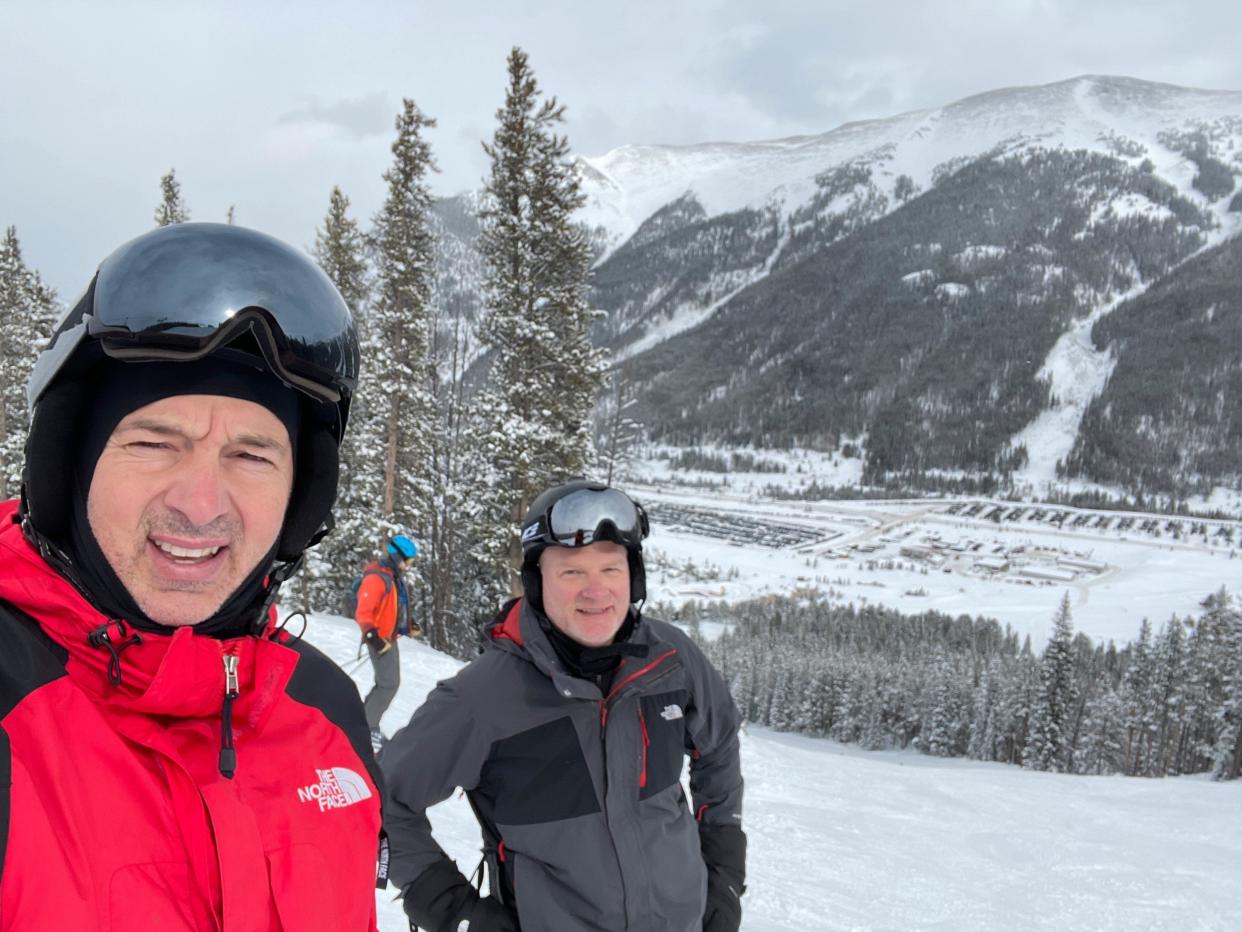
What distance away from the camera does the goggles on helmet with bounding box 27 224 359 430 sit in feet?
4.41

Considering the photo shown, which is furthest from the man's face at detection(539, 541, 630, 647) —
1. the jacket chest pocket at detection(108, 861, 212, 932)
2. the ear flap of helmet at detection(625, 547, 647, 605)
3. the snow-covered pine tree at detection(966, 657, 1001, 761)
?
the snow-covered pine tree at detection(966, 657, 1001, 761)

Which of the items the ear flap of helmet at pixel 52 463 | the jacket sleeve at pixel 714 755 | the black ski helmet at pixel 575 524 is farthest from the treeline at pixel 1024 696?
the ear flap of helmet at pixel 52 463

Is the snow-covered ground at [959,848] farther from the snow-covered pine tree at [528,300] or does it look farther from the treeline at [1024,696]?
the treeline at [1024,696]

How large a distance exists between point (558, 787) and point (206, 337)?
170 cm

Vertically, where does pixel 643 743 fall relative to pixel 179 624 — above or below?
below

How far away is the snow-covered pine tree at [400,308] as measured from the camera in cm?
1590

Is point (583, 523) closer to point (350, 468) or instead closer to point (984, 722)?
point (350, 468)

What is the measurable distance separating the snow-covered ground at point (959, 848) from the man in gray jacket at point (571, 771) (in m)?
1.67

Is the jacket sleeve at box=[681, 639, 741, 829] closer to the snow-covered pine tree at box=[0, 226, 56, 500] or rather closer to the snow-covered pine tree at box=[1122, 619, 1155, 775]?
the snow-covered pine tree at box=[0, 226, 56, 500]

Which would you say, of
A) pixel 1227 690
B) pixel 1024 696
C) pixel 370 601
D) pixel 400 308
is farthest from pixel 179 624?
pixel 1024 696

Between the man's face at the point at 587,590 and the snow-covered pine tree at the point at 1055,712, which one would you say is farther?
the snow-covered pine tree at the point at 1055,712

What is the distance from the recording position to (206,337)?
4.55 feet

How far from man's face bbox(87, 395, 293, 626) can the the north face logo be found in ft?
1.22

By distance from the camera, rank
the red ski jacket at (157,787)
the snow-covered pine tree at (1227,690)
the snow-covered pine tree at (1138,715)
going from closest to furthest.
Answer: the red ski jacket at (157,787), the snow-covered pine tree at (1227,690), the snow-covered pine tree at (1138,715)
